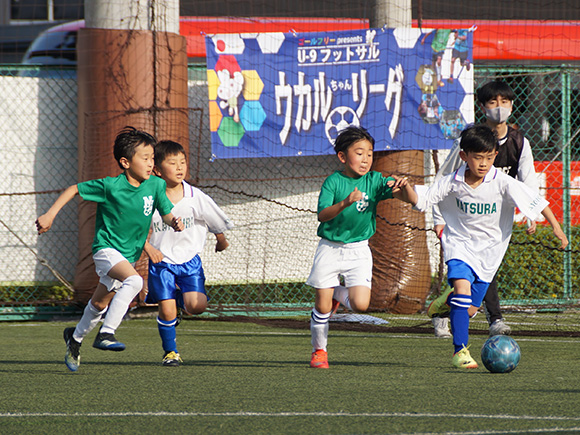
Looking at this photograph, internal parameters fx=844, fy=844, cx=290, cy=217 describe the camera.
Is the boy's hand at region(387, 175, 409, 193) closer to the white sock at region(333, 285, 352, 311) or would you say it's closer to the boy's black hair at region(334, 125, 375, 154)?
the boy's black hair at region(334, 125, 375, 154)

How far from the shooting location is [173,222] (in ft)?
19.2

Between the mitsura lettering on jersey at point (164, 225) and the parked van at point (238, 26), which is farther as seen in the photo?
the parked van at point (238, 26)

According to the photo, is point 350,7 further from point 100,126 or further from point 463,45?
point 100,126

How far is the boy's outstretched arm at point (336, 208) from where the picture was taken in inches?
211

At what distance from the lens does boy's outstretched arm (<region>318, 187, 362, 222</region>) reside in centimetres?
536

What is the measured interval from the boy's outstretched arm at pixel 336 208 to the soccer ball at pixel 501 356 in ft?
4.14

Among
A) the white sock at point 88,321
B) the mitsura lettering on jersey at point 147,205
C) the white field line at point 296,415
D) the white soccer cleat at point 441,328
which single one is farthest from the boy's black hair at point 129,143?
the white soccer cleat at point 441,328

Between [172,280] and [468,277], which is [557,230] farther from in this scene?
[172,280]

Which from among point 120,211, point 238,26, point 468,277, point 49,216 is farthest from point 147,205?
Result: point 238,26

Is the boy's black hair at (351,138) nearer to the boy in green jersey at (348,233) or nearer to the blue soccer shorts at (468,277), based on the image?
the boy in green jersey at (348,233)

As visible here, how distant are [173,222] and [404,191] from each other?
1603 mm

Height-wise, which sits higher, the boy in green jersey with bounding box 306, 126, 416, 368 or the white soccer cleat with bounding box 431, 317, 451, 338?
the boy in green jersey with bounding box 306, 126, 416, 368

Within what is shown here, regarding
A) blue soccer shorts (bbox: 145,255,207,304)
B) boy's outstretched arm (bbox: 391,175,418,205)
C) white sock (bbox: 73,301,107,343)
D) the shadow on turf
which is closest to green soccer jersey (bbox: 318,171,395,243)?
boy's outstretched arm (bbox: 391,175,418,205)

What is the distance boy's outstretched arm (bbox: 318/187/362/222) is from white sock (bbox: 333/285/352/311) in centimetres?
57
